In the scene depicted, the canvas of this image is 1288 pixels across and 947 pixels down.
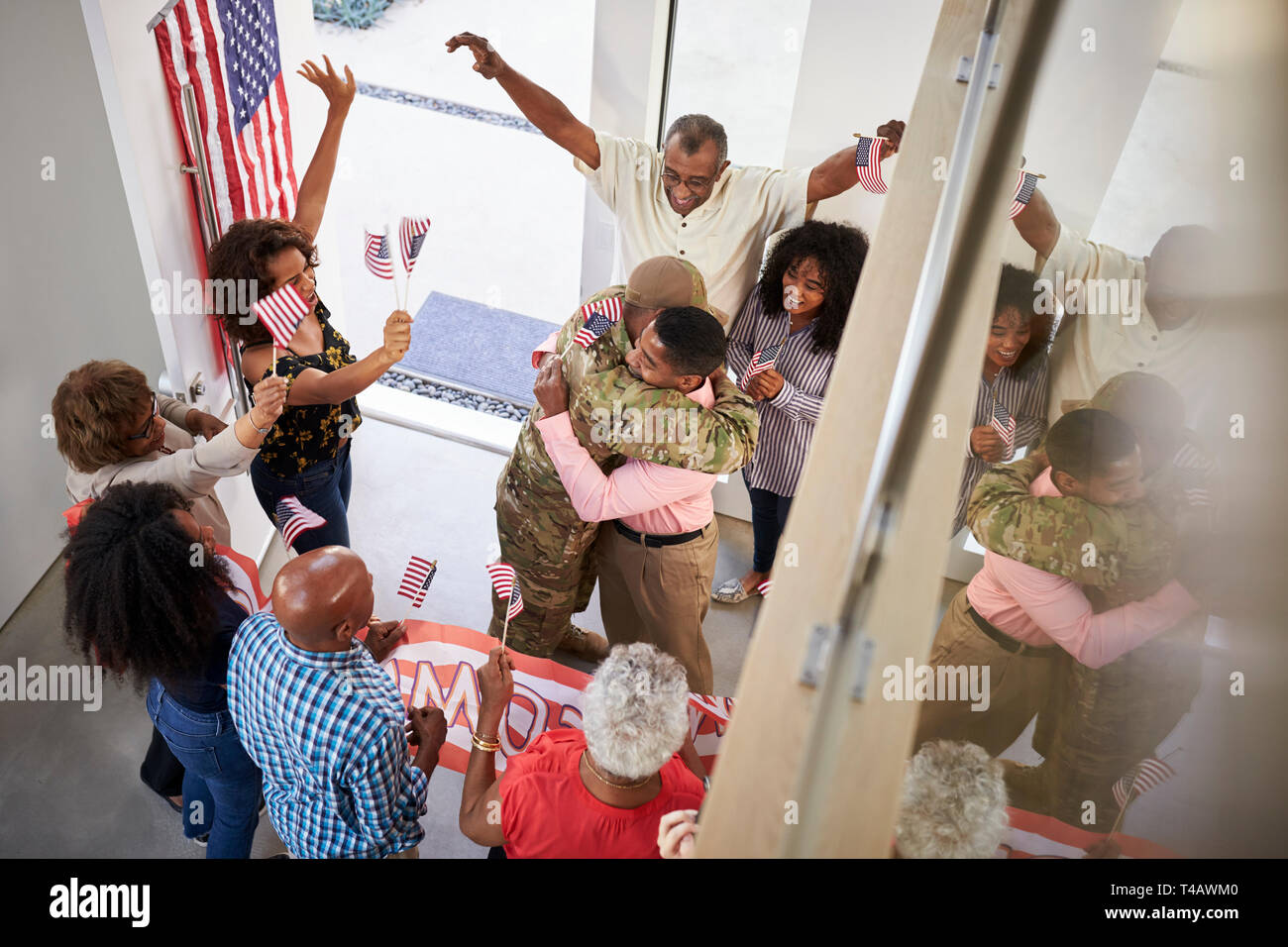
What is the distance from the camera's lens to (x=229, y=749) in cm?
231

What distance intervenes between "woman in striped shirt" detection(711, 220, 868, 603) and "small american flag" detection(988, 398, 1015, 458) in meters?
0.94

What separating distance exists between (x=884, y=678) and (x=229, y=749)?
2026 mm

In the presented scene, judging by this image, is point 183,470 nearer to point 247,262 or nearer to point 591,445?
point 247,262

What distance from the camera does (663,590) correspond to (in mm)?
2955

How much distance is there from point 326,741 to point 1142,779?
6.32 feet

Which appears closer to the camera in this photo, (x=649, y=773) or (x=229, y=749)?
(x=649, y=773)

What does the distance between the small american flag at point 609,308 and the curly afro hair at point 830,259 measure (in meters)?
0.85

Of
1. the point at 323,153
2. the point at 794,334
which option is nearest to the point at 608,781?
the point at 794,334

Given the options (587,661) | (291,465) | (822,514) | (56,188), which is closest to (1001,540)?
(822,514)

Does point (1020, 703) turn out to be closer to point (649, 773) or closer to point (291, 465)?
point (649, 773)

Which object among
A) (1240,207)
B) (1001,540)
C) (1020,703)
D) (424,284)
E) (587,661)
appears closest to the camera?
(1240,207)

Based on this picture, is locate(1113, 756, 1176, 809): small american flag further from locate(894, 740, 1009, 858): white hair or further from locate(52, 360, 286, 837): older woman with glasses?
locate(52, 360, 286, 837): older woman with glasses

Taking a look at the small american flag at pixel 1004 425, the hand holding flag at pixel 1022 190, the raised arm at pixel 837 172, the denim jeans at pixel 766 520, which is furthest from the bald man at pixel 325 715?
the raised arm at pixel 837 172

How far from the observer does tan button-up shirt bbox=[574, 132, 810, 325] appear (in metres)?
3.24
